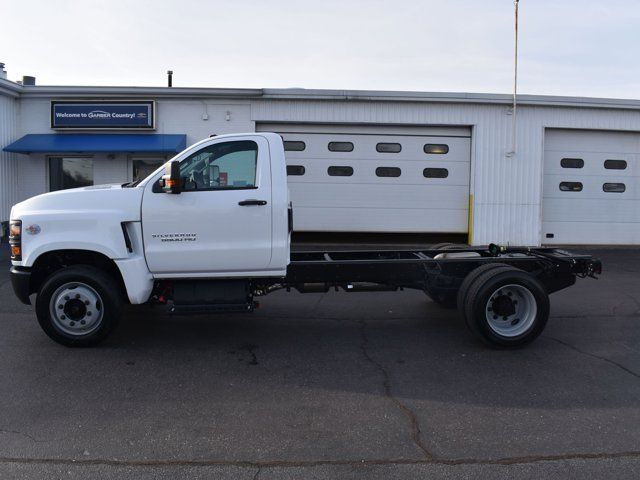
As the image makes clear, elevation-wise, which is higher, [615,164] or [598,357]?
[615,164]

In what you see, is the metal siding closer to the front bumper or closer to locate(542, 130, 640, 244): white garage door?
locate(542, 130, 640, 244): white garage door

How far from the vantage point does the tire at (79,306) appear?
6.20 m

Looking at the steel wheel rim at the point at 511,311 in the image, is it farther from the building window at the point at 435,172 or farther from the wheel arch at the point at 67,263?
the building window at the point at 435,172

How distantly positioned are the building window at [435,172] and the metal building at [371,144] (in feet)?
0.08

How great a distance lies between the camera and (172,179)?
20.0ft

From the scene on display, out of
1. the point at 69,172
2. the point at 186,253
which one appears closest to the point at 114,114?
the point at 69,172

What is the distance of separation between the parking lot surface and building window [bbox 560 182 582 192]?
833cm

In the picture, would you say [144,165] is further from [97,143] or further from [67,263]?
[67,263]

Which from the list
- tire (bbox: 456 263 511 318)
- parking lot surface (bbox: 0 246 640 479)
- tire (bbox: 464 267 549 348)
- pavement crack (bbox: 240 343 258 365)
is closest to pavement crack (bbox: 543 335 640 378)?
parking lot surface (bbox: 0 246 640 479)

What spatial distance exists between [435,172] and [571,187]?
11.9 feet

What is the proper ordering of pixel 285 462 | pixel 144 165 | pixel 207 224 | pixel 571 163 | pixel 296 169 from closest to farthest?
pixel 285 462, pixel 207 224, pixel 296 169, pixel 144 165, pixel 571 163

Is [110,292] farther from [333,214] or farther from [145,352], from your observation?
[333,214]

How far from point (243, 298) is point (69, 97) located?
10654mm

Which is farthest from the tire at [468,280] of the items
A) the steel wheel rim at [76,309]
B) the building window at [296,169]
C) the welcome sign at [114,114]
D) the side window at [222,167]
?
the welcome sign at [114,114]
